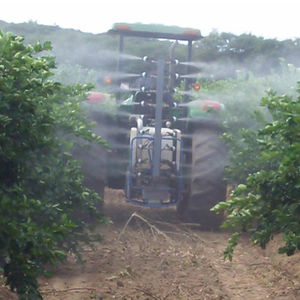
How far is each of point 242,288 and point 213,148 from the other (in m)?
2.52

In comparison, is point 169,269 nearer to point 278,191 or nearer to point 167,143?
point 167,143

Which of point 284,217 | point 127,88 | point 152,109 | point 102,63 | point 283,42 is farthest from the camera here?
point 283,42

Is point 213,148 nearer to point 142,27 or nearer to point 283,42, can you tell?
point 142,27

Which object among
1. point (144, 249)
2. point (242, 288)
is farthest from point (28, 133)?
point (144, 249)

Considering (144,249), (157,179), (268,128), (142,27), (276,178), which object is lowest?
(144,249)

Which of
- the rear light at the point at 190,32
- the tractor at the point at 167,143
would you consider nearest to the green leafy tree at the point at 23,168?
the tractor at the point at 167,143

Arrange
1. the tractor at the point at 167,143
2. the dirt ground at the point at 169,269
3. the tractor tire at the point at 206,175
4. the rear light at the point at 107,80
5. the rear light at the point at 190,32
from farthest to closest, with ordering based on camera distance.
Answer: the rear light at the point at 107,80
the rear light at the point at 190,32
the tractor tire at the point at 206,175
the tractor at the point at 167,143
the dirt ground at the point at 169,269

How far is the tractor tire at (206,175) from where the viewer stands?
8602mm

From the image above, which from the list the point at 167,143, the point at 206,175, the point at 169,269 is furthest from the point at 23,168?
the point at 206,175

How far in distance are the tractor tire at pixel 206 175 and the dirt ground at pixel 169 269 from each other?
0.27 m

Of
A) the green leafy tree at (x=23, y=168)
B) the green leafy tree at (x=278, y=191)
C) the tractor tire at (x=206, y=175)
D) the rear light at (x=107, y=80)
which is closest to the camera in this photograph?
the green leafy tree at (x=23, y=168)

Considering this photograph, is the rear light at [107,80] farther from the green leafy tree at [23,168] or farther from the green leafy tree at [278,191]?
the green leafy tree at [23,168]

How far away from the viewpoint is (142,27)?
29.1 ft

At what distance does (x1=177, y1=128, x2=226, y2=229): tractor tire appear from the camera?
28.2 feet
